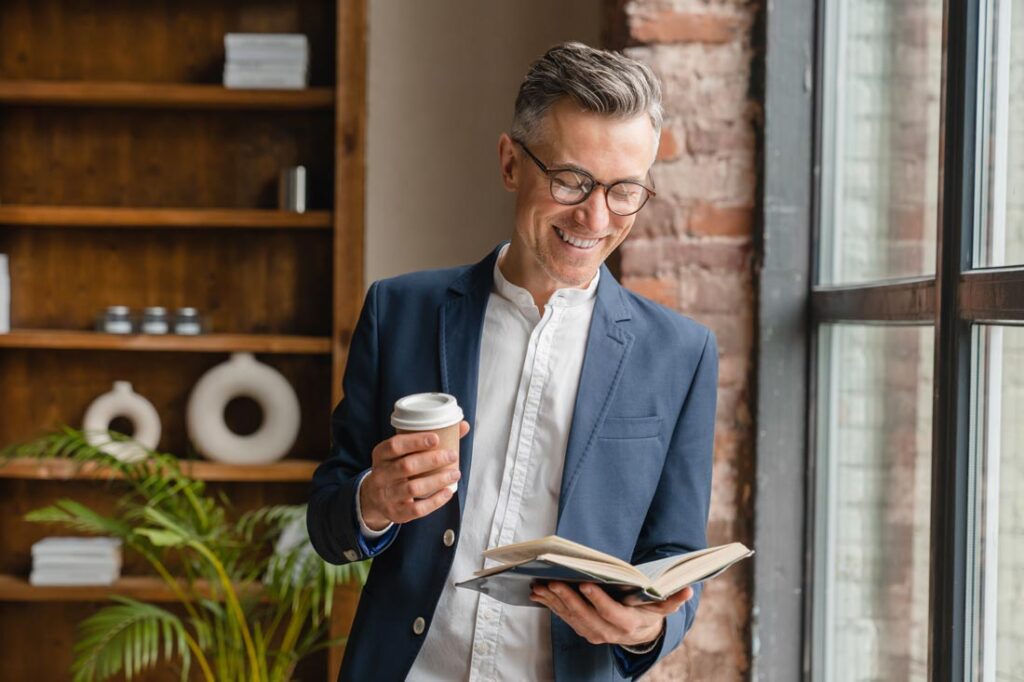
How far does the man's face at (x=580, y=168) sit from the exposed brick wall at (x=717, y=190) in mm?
792

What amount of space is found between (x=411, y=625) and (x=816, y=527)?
0.99m

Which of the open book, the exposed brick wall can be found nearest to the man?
the open book

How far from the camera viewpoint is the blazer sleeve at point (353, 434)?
59.4 inches

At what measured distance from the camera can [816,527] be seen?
2154mm

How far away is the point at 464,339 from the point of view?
154 centimetres

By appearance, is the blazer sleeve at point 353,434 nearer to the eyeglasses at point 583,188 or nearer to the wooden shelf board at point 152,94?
the eyeglasses at point 583,188

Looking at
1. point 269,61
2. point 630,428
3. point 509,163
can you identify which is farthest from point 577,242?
point 269,61

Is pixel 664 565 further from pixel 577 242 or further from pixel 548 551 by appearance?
pixel 577 242

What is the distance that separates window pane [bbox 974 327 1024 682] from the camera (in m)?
1.35

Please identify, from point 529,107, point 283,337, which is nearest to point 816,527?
point 529,107

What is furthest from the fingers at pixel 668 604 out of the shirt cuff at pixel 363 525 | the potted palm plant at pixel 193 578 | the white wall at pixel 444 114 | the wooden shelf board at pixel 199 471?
the wooden shelf board at pixel 199 471

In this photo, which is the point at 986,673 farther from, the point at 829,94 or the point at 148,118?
the point at 148,118

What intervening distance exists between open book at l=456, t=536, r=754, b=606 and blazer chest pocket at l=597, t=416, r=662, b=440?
0.75 feet

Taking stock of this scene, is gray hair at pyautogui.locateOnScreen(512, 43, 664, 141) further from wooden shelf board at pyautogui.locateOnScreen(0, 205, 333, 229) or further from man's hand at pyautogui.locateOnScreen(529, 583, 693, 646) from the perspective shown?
wooden shelf board at pyautogui.locateOnScreen(0, 205, 333, 229)
